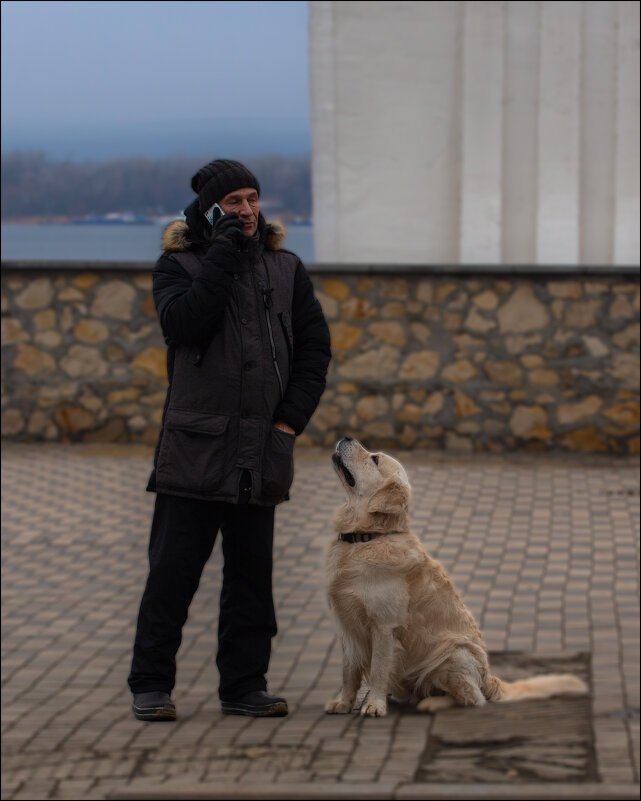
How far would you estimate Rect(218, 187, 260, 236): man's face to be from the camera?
81.9 inches

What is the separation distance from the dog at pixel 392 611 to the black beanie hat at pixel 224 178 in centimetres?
43

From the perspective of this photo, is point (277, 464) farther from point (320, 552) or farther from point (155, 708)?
point (320, 552)

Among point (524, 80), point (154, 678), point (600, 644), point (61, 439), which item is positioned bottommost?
point (600, 644)

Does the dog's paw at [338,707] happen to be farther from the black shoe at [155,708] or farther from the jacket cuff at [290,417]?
the jacket cuff at [290,417]

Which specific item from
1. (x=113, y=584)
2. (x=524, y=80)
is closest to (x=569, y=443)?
(x=524, y=80)

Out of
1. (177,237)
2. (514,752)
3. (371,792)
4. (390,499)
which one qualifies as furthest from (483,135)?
(514,752)

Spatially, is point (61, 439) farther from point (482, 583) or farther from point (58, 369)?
point (482, 583)

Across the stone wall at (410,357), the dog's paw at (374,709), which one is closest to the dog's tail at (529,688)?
the dog's paw at (374,709)

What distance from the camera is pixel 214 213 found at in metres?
2.10

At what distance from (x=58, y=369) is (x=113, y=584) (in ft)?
14.6

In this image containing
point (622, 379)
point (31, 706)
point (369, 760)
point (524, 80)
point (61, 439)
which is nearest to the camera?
point (524, 80)

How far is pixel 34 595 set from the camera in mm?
24844

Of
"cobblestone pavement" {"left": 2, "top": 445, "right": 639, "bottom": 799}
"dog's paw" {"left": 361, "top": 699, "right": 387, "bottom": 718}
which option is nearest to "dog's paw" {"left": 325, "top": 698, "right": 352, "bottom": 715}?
"dog's paw" {"left": 361, "top": 699, "right": 387, "bottom": 718}

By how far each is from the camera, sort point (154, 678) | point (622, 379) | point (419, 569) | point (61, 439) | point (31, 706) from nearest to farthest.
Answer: point (419, 569)
point (154, 678)
point (622, 379)
point (61, 439)
point (31, 706)
